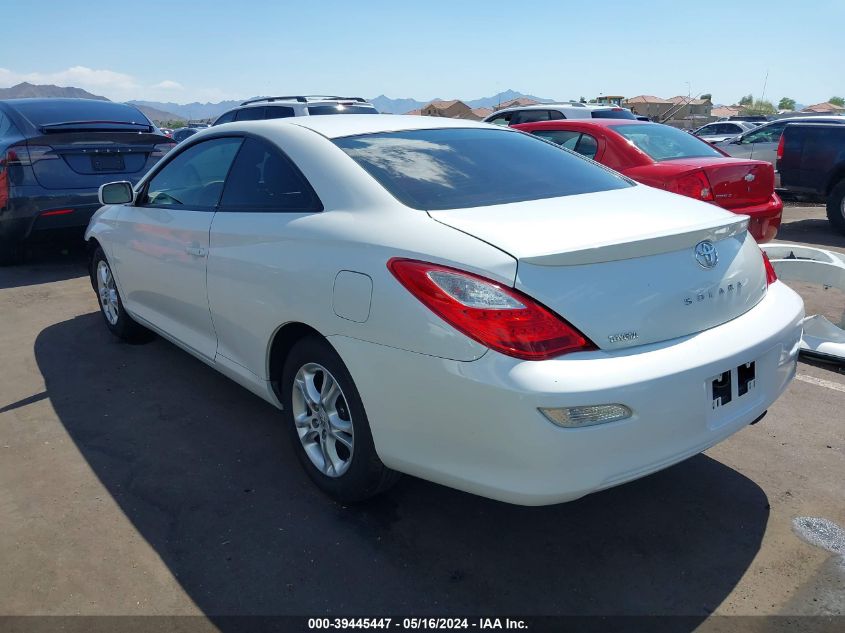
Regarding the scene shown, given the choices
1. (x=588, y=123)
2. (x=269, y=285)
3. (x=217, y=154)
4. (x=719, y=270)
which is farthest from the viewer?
(x=588, y=123)

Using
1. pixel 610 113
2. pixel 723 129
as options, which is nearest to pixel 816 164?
pixel 610 113

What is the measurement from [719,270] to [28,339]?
194 inches

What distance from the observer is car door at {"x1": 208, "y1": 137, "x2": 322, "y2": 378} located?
9.38ft

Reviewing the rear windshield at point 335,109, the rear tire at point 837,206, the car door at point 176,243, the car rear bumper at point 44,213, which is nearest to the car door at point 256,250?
the car door at point 176,243

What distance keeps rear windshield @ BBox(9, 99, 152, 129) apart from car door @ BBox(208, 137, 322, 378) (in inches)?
180

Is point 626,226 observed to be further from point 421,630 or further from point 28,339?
point 28,339

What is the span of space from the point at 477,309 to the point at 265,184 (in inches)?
60.0

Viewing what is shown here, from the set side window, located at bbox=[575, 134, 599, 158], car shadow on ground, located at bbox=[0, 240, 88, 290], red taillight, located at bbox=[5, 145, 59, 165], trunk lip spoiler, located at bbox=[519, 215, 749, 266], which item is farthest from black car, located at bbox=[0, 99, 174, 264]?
trunk lip spoiler, located at bbox=[519, 215, 749, 266]

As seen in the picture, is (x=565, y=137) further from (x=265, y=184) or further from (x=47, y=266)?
(x=47, y=266)

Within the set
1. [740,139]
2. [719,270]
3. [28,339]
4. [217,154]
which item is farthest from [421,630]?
[740,139]

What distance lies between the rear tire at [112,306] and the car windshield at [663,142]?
4.91 m

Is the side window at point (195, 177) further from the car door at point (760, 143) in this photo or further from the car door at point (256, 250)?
the car door at point (760, 143)

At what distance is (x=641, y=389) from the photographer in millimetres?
2102

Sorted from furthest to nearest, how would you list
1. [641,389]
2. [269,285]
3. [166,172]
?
[166,172] < [269,285] < [641,389]
